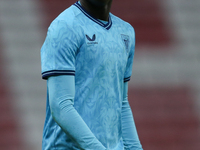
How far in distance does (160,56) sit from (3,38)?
2156 millimetres

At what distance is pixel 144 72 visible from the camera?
4793 mm

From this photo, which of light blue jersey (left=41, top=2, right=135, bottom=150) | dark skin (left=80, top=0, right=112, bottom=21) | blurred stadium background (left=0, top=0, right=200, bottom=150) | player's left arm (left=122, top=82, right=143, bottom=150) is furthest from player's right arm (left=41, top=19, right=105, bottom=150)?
blurred stadium background (left=0, top=0, right=200, bottom=150)

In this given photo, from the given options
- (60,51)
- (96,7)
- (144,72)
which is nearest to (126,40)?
(96,7)

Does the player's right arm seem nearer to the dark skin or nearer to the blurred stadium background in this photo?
the dark skin

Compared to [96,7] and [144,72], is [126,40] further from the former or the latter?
[144,72]

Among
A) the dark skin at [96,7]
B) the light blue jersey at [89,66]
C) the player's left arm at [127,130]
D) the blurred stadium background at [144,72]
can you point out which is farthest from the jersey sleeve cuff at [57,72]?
the blurred stadium background at [144,72]

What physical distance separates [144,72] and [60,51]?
374 cm

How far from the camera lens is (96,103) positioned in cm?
122

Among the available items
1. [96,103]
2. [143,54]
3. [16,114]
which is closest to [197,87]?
[143,54]

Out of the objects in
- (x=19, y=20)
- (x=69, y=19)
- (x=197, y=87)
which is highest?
(x=19, y=20)

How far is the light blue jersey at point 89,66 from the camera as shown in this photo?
1.13 metres

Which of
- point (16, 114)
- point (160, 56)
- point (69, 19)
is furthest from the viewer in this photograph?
point (160, 56)

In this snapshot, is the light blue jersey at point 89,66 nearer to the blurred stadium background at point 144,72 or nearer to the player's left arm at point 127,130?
the player's left arm at point 127,130

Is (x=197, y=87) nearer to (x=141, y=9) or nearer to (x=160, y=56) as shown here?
(x=160, y=56)
